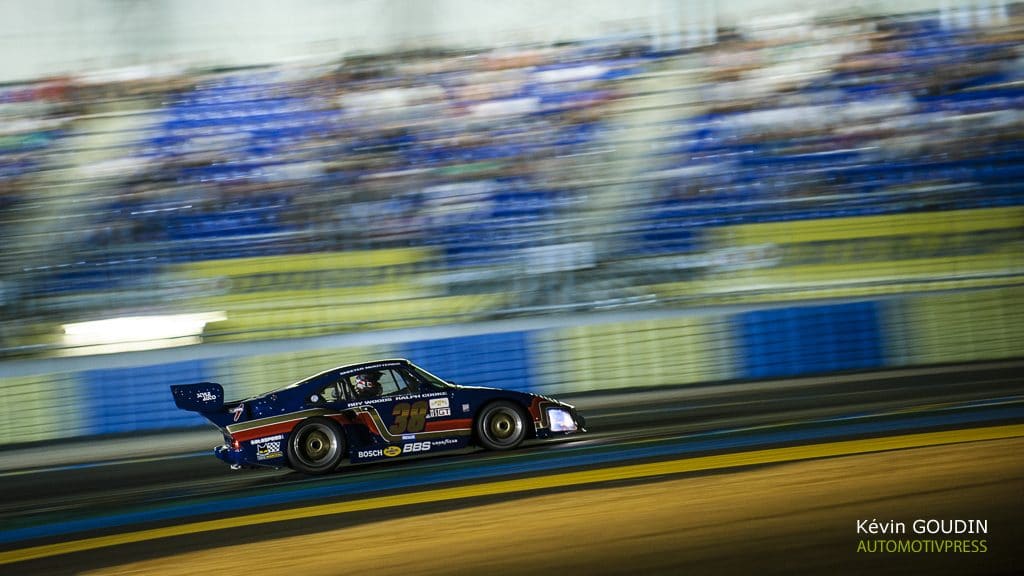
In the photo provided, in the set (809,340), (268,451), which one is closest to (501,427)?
(268,451)

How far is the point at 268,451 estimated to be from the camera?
7535 millimetres

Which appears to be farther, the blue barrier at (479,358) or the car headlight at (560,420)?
the blue barrier at (479,358)

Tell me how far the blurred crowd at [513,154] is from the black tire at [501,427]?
519 centimetres

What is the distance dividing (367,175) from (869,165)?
6.35 metres

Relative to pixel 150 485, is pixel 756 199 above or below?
above

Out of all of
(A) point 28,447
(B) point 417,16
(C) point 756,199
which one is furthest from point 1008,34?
(A) point 28,447

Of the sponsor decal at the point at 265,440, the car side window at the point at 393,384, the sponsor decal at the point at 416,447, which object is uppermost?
the car side window at the point at 393,384

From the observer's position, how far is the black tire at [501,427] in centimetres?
788

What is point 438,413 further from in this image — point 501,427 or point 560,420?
point 560,420

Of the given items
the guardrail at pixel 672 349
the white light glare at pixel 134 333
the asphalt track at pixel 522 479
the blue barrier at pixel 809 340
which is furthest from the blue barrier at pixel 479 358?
the white light glare at pixel 134 333

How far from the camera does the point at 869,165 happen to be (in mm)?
14359

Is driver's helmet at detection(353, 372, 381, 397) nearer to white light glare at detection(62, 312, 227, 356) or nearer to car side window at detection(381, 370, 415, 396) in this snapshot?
car side window at detection(381, 370, 415, 396)

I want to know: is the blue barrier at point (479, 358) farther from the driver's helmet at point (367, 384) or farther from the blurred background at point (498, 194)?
the driver's helmet at point (367, 384)

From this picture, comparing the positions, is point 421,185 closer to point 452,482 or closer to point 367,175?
point 367,175
